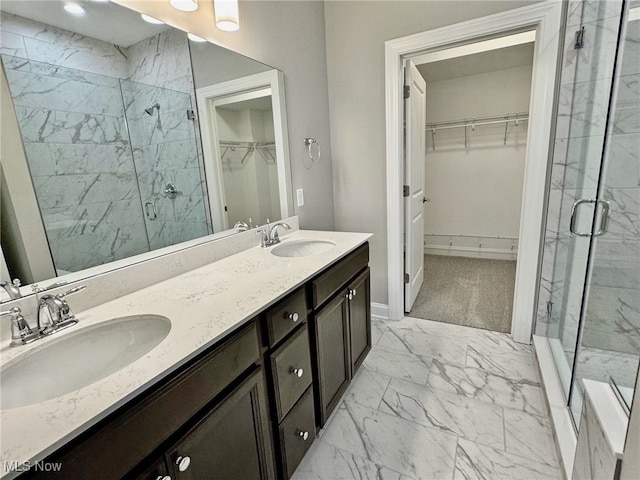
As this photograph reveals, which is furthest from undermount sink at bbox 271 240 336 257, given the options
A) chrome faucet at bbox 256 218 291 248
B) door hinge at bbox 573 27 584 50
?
door hinge at bbox 573 27 584 50

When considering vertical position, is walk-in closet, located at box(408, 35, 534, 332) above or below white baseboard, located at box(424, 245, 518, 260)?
above

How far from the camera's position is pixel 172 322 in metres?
0.91

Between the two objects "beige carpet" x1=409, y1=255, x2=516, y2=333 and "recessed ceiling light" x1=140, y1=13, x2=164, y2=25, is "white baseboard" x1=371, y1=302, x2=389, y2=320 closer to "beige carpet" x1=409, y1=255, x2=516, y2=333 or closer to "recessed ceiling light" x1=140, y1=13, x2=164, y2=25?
"beige carpet" x1=409, y1=255, x2=516, y2=333

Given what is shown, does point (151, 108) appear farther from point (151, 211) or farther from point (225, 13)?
point (225, 13)

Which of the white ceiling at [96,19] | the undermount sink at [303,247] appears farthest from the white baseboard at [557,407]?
the white ceiling at [96,19]

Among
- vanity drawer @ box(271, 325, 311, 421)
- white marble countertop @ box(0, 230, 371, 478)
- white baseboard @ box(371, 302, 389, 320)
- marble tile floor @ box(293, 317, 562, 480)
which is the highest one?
white marble countertop @ box(0, 230, 371, 478)

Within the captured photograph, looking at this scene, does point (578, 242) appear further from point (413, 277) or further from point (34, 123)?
point (34, 123)

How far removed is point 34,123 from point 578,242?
2545 millimetres

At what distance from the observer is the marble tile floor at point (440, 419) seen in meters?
1.35

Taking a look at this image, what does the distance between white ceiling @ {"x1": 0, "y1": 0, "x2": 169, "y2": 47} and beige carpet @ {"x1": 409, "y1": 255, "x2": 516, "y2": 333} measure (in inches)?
102

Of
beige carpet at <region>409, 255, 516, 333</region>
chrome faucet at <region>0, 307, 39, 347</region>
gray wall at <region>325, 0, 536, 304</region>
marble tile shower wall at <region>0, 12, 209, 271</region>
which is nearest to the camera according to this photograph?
chrome faucet at <region>0, 307, 39, 347</region>

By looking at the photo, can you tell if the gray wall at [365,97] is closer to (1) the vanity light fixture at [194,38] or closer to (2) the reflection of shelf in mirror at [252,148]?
(2) the reflection of shelf in mirror at [252,148]

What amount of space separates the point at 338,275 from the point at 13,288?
1.14 metres

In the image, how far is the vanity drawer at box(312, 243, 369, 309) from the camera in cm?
134
